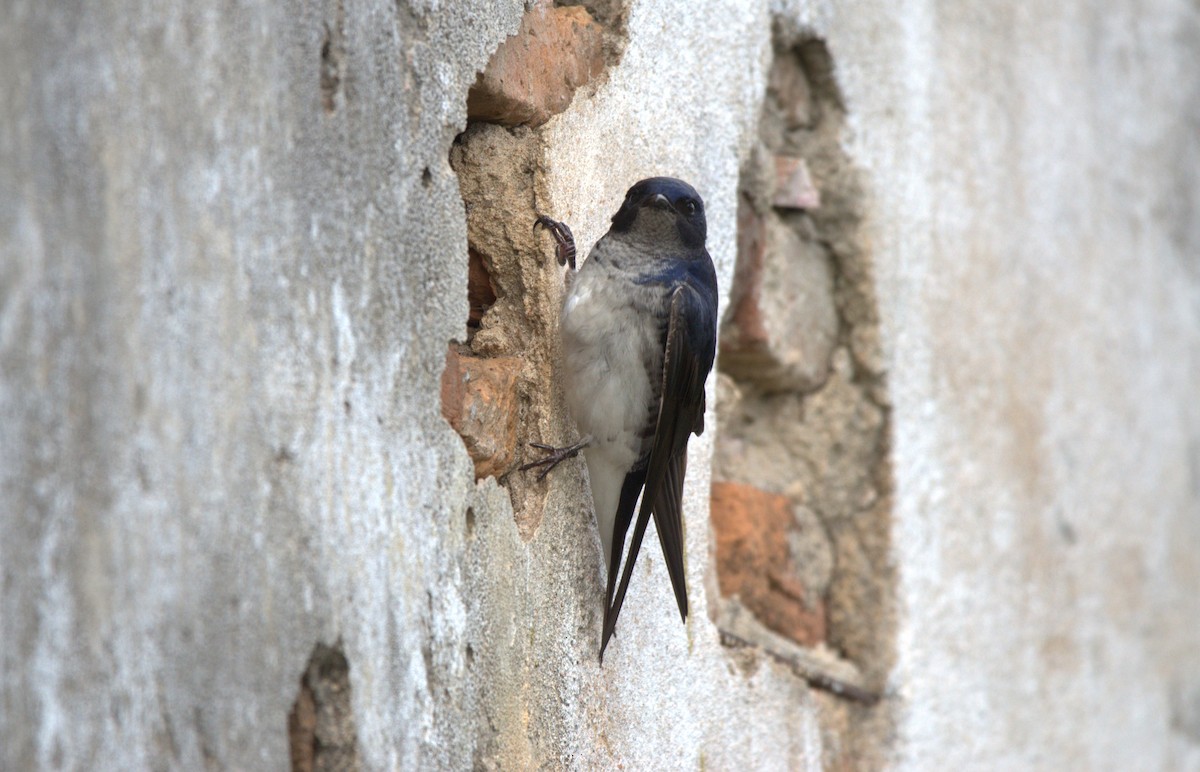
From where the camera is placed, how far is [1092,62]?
3.73m

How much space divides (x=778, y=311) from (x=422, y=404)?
4.03 ft

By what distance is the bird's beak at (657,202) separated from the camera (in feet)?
6.88

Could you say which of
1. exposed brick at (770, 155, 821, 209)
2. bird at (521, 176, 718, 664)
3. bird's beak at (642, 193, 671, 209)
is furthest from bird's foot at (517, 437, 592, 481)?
exposed brick at (770, 155, 821, 209)

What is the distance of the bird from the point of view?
6.62 feet

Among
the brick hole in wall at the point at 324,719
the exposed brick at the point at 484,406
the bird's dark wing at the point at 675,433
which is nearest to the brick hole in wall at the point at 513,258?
the exposed brick at the point at 484,406

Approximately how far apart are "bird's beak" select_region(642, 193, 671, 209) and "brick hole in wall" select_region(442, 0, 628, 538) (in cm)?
19

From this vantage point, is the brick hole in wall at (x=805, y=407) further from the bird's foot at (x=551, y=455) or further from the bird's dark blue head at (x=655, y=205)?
the bird's foot at (x=551, y=455)

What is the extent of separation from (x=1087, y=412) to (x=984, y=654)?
922 millimetres

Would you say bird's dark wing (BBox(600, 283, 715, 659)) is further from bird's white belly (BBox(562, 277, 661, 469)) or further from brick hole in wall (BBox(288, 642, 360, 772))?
brick hole in wall (BBox(288, 642, 360, 772))

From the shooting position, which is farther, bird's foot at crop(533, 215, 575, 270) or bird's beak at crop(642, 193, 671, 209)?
bird's beak at crop(642, 193, 671, 209)

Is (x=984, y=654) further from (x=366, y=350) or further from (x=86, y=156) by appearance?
(x=86, y=156)

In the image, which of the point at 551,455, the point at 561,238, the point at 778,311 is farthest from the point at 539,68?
the point at 778,311

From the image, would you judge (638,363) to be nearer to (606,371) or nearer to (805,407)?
(606,371)

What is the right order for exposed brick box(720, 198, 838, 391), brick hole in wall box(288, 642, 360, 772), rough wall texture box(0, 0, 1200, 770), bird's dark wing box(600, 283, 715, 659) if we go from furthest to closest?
exposed brick box(720, 198, 838, 391), bird's dark wing box(600, 283, 715, 659), brick hole in wall box(288, 642, 360, 772), rough wall texture box(0, 0, 1200, 770)
